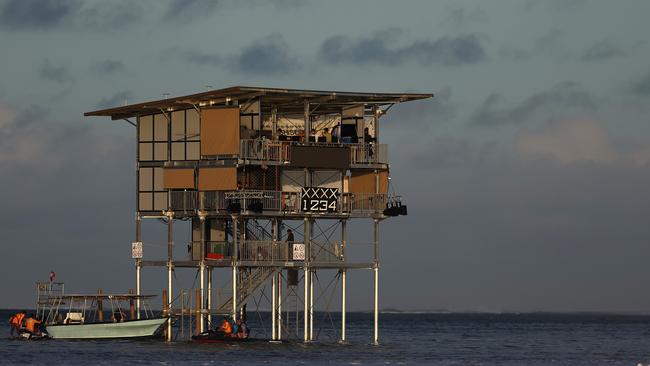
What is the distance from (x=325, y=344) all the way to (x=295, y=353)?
29.1 ft

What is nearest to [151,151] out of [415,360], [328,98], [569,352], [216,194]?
[216,194]

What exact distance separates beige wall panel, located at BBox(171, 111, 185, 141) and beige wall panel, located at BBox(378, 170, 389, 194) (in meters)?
12.1

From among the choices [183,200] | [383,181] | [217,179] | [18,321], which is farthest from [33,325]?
[383,181]

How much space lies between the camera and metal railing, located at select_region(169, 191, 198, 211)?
8669cm

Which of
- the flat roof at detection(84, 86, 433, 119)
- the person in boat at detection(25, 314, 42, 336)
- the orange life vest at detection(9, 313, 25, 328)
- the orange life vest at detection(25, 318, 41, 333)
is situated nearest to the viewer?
the flat roof at detection(84, 86, 433, 119)

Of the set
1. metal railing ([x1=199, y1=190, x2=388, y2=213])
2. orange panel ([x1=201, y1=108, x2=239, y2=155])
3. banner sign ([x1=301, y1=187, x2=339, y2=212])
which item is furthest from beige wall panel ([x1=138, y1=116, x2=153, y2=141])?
banner sign ([x1=301, y1=187, x2=339, y2=212])

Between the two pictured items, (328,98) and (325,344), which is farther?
(325,344)

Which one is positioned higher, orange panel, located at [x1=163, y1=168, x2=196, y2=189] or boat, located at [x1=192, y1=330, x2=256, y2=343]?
orange panel, located at [x1=163, y1=168, x2=196, y2=189]

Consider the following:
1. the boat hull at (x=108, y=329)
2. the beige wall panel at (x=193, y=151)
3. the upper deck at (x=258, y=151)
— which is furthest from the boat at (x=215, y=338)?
the beige wall panel at (x=193, y=151)

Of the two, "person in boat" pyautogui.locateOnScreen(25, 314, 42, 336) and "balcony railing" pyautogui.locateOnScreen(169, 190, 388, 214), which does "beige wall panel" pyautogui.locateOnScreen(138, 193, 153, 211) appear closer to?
"balcony railing" pyautogui.locateOnScreen(169, 190, 388, 214)

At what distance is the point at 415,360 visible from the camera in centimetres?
8619

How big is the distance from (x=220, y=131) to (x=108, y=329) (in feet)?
51.6

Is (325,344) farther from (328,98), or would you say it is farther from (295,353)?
(328,98)

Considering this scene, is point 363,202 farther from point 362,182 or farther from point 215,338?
point 215,338
